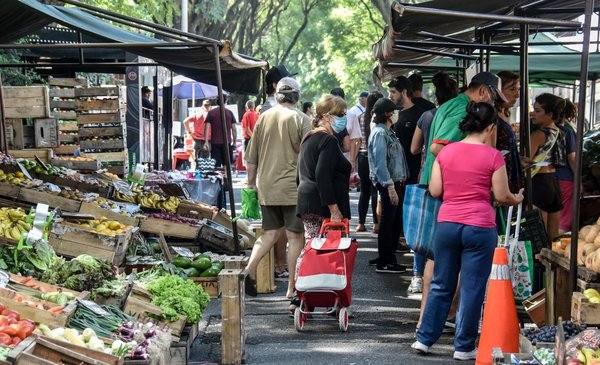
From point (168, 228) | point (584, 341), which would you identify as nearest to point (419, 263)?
point (168, 228)

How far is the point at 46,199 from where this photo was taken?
11.1 metres

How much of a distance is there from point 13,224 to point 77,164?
5.12 m

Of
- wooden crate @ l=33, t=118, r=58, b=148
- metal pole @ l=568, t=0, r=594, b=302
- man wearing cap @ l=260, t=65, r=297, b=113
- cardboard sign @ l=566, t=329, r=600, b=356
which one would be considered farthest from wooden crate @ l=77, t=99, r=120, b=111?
cardboard sign @ l=566, t=329, r=600, b=356

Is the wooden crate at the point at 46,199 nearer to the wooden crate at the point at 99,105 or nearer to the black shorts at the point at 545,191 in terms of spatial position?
the black shorts at the point at 545,191

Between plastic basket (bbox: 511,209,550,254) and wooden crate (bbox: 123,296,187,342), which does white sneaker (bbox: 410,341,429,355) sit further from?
wooden crate (bbox: 123,296,187,342)

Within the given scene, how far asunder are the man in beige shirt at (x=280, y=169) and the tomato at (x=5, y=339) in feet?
15.5

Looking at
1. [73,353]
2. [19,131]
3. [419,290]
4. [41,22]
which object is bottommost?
[419,290]

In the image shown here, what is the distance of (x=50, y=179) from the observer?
12594mm

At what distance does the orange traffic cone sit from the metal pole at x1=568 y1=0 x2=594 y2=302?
0.44 metres

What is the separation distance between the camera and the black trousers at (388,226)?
489 inches

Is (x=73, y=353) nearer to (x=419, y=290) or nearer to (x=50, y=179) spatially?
(x=419, y=290)

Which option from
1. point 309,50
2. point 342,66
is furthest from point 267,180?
point 309,50

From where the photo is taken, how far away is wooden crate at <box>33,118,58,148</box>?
47.0 ft

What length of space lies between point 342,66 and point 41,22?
50.5 meters
